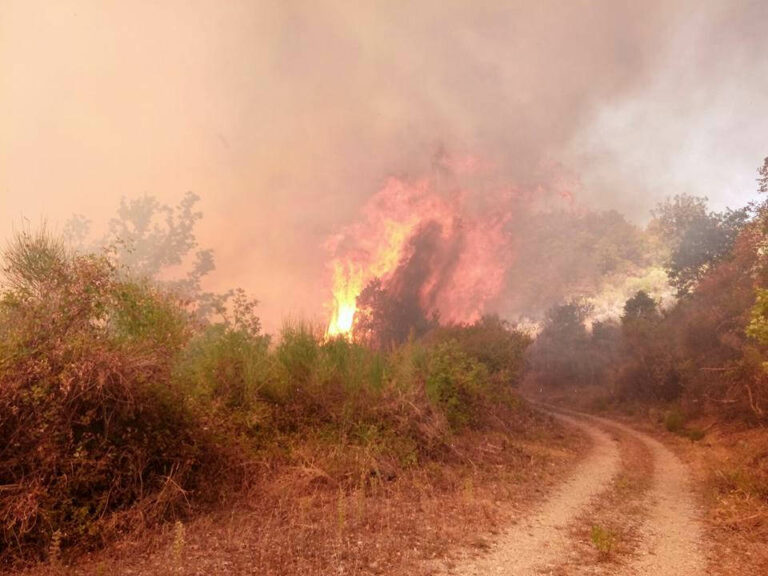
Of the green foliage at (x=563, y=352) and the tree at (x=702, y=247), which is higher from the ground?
the tree at (x=702, y=247)

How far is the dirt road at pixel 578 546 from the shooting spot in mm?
8086

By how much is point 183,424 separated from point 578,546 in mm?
8628

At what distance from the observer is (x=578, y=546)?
9.18 metres

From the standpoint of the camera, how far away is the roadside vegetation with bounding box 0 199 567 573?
8031 millimetres

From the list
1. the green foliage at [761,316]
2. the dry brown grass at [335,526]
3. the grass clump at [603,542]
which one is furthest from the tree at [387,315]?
the grass clump at [603,542]

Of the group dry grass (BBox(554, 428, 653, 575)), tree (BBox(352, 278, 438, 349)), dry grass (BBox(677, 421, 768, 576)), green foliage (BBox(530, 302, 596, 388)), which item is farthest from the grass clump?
green foliage (BBox(530, 302, 596, 388))

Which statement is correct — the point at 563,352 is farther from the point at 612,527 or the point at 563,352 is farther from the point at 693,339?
the point at 612,527

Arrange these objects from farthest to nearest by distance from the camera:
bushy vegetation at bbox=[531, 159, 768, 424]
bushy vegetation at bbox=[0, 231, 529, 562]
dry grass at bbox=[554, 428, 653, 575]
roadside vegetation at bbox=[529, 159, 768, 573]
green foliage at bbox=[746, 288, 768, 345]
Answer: bushy vegetation at bbox=[531, 159, 768, 424]
roadside vegetation at bbox=[529, 159, 768, 573]
green foliage at bbox=[746, 288, 768, 345]
dry grass at bbox=[554, 428, 653, 575]
bushy vegetation at bbox=[0, 231, 529, 562]

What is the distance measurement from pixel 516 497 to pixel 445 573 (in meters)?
5.81

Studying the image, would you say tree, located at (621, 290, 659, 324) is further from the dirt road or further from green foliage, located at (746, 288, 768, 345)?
green foliage, located at (746, 288, 768, 345)

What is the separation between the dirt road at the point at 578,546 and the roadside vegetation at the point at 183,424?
1.44 m

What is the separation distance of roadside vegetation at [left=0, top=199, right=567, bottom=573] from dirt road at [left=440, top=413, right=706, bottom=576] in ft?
4.71

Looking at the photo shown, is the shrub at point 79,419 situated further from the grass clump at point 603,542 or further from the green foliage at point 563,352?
the green foliage at point 563,352

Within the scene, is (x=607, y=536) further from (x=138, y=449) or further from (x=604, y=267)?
(x=604, y=267)
